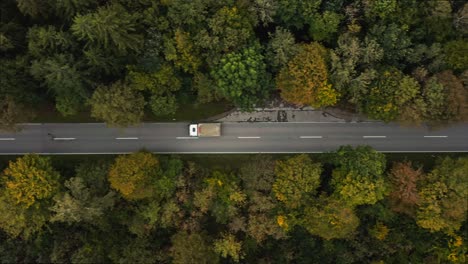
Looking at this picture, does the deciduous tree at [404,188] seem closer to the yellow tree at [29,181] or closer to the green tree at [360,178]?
the green tree at [360,178]

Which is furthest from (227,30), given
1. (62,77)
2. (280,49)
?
(62,77)

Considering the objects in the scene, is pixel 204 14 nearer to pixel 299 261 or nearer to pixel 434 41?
pixel 434 41

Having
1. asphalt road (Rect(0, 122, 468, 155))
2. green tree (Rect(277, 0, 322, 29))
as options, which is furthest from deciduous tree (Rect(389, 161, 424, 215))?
green tree (Rect(277, 0, 322, 29))

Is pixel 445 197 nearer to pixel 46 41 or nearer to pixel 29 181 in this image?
pixel 29 181

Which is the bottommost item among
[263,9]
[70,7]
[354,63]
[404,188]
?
[404,188]

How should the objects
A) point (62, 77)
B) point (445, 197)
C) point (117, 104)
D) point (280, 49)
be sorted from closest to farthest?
point (62, 77) < point (445, 197) < point (117, 104) < point (280, 49)

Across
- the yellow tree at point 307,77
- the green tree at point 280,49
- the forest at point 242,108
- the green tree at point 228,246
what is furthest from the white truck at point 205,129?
the green tree at point 228,246

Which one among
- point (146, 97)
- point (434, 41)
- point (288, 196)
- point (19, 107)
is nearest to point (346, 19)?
point (434, 41)

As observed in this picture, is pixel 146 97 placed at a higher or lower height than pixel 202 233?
higher
